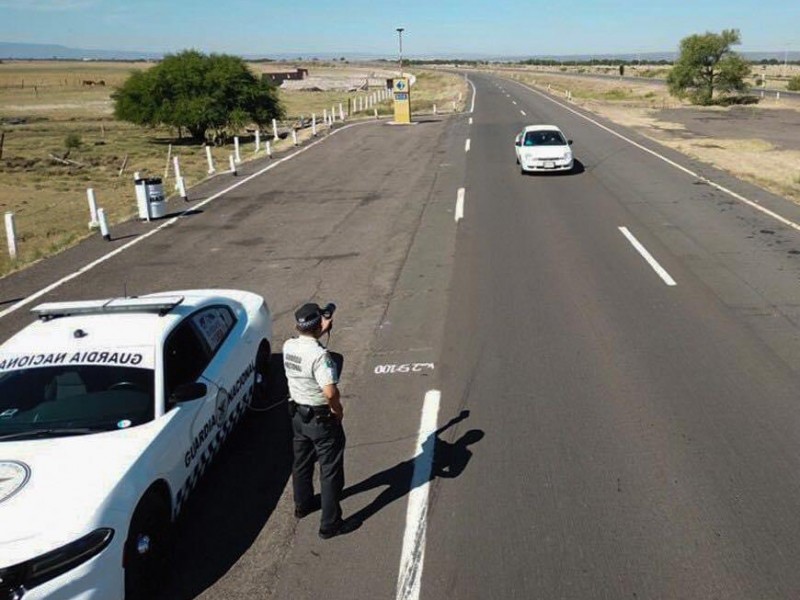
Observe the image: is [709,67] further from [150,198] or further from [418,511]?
[418,511]

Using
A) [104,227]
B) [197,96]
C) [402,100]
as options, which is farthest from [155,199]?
[197,96]

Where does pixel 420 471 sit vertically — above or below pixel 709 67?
below

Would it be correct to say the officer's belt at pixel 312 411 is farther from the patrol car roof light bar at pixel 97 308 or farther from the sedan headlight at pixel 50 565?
the patrol car roof light bar at pixel 97 308

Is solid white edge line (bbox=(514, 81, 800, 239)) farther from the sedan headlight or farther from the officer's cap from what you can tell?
the sedan headlight

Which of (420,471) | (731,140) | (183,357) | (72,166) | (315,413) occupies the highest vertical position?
(183,357)

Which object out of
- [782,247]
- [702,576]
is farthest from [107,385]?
[782,247]

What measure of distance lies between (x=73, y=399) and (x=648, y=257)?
10.0 metres

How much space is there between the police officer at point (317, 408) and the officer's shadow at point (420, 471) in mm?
391

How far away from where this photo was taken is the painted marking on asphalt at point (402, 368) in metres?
7.87

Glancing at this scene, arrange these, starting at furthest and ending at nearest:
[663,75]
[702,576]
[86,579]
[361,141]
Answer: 1. [663,75]
2. [361,141]
3. [702,576]
4. [86,579]

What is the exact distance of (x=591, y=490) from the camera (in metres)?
5.38

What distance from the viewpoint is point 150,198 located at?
57.0ft

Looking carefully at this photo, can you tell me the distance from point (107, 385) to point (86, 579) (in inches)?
64.6

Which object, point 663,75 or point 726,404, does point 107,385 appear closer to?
point 726,404
